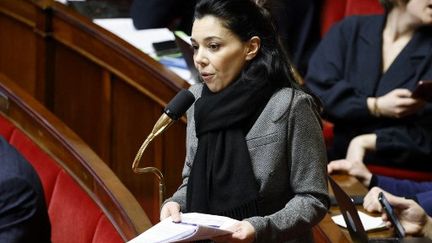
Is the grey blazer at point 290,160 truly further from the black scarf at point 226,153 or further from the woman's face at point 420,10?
the woman's face at point 420,10

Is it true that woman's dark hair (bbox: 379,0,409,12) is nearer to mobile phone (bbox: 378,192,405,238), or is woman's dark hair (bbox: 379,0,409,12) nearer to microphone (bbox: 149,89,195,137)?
mobile phone (bbox: 378,192,405,238)

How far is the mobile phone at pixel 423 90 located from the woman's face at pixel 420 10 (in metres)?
0.16

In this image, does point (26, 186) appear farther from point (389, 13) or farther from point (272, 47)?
point (389, 13)

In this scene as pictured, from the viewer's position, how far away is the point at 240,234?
0.77 metres

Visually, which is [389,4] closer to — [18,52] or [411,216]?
[411,216]

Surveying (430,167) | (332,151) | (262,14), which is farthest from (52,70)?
(262,14)

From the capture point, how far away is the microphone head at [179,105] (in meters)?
0.82

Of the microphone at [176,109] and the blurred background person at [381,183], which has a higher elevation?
the microphone at [176,109]

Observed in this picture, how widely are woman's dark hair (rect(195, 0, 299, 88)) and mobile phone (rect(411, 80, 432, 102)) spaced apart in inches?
20.0

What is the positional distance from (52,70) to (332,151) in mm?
589

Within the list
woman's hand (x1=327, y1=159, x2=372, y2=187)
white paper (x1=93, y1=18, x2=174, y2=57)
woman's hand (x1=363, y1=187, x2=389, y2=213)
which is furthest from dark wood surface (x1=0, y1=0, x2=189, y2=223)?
woman's hand (x1=363, y1=187, x2=389, y2=213)

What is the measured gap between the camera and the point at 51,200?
1179mm

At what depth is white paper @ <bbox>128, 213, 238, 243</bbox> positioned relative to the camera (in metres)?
0.73

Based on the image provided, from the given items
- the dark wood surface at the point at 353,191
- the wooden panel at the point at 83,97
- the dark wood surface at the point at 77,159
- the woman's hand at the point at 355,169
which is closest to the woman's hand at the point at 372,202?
the dark wood surface at the point at 353,191
